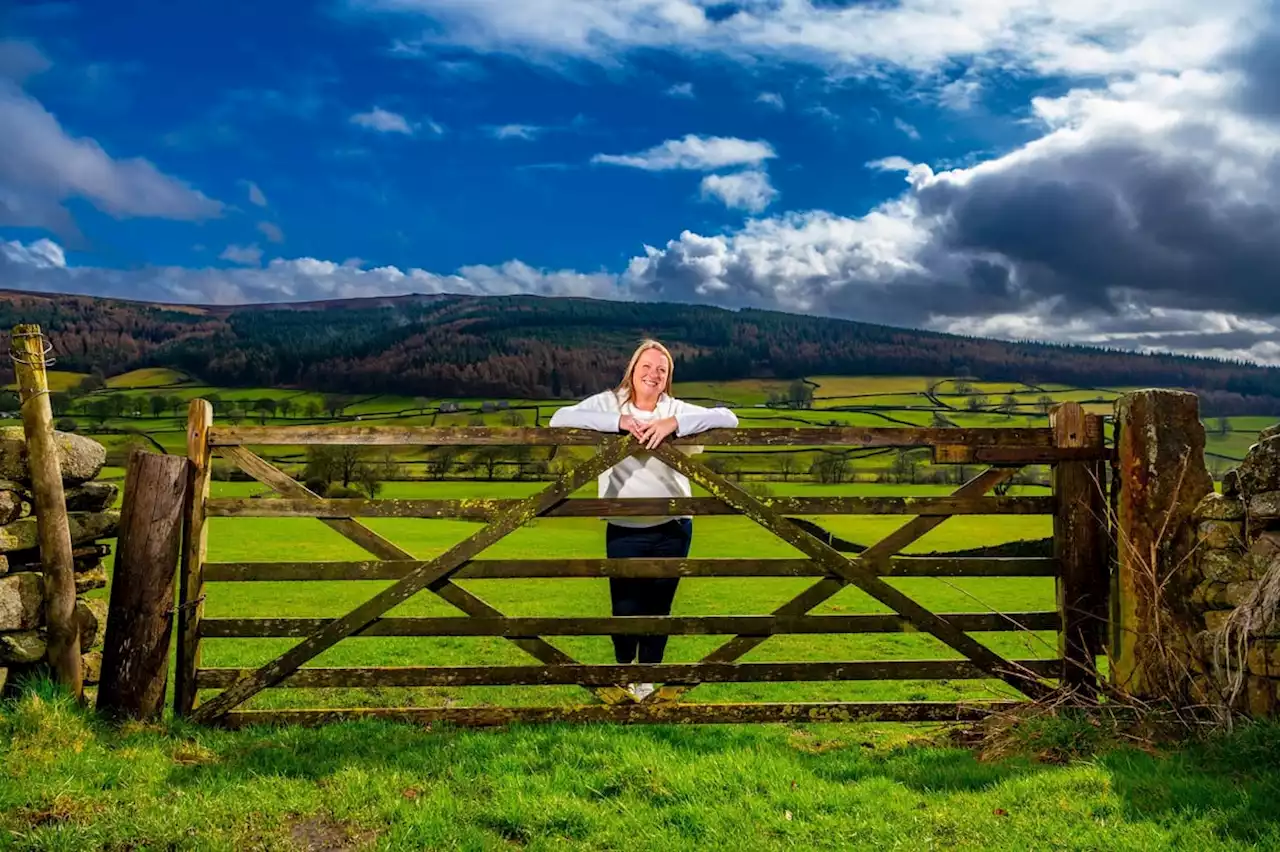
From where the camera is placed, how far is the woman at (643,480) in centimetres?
688

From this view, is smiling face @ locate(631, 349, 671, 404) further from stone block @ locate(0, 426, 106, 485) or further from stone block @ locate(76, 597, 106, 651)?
stone block @ locate(76, 597, 106, 651)

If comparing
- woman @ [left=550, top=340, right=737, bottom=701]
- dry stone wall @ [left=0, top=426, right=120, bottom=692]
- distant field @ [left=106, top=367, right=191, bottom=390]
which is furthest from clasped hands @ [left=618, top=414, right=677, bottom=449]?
distant field @ [left=106, top=367, right=191, bottom=390]

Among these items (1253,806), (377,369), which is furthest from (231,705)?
(377,369)

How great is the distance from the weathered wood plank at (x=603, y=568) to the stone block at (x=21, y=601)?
4.09ft

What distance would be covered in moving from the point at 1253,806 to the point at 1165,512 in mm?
2326

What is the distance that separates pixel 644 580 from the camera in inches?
282

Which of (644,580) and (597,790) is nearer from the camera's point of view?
(597,790)

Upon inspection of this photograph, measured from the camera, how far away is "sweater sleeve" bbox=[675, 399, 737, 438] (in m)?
6.80

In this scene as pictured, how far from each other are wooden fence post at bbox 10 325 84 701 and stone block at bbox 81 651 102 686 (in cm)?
14

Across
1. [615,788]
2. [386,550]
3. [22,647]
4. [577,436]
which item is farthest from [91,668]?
[615,788]

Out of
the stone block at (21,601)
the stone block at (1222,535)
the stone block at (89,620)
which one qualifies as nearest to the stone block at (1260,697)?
the stone block at (1222,535)

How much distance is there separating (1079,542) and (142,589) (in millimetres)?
6983

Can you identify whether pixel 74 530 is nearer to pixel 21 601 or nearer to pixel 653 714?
pixel 21 601

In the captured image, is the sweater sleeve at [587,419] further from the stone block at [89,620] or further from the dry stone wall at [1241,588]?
the dry stone wall at [1241,588]
